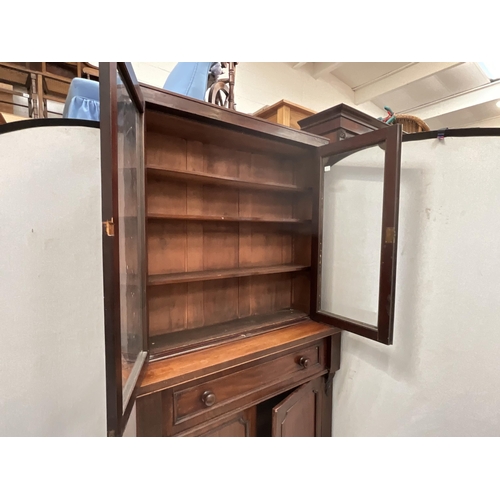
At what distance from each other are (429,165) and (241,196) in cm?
81

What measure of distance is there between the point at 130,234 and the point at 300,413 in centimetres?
104

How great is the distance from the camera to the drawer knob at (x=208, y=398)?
0.86 metres

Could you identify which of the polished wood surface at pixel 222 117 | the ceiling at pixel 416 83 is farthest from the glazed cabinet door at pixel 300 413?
the ceiling at pixel 416 83

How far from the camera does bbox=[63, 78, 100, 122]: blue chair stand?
35.2 inches

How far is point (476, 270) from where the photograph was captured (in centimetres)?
97

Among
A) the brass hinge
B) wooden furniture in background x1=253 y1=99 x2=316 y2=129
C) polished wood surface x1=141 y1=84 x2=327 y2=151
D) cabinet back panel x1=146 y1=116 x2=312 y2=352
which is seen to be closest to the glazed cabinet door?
cabinet back panel x1=146 y1=116 x2=312 y2=352

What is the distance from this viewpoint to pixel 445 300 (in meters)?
1.03

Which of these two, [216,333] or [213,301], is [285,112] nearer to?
[213,301]

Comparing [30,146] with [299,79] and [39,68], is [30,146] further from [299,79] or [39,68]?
[299,79]

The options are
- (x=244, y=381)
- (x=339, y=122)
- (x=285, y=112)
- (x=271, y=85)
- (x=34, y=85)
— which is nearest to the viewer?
(x=244, y=381)

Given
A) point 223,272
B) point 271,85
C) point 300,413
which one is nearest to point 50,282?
point 223,272

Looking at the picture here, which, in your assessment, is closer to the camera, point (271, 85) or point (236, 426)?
point (236, 426)

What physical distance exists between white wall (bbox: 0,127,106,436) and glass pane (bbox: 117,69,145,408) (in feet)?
0.49

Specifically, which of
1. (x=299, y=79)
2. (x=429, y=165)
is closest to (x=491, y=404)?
(x=429, y=165)
